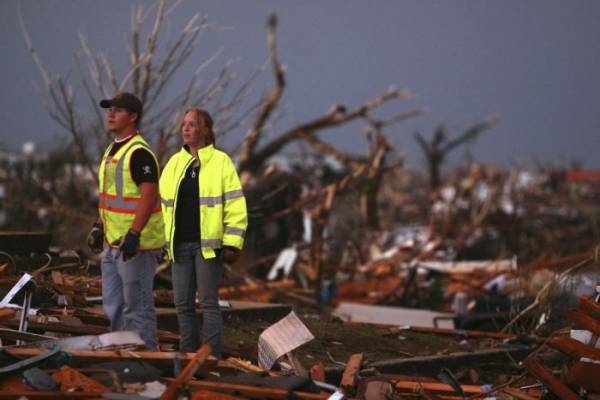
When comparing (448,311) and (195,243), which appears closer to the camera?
(195,243)

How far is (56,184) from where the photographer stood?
26047 millimetres

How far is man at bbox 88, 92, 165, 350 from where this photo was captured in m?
6.69

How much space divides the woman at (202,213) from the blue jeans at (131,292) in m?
0.21

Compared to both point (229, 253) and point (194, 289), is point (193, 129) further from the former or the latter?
point (194, 289)

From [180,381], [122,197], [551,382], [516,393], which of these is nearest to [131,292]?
[122,197]

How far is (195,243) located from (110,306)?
0.73 metres

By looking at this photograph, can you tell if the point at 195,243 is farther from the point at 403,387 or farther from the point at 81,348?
the point at 403,387

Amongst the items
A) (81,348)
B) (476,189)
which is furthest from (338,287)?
(476,189)

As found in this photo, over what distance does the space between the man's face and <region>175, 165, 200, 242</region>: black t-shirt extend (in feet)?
1.71

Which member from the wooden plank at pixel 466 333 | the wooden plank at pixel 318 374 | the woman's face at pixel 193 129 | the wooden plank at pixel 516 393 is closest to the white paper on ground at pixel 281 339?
the wooden plank at pixel 318 374

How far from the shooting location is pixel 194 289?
7.05 meters

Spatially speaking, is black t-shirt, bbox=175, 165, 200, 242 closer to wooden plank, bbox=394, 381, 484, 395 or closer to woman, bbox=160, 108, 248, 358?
woman, bbox=160, 108, 248, 358

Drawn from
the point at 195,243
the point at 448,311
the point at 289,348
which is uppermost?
the point at 195,243

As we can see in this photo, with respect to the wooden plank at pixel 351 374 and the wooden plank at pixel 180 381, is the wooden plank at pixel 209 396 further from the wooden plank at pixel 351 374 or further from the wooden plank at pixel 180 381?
the wooden plank at pixel 351 374
